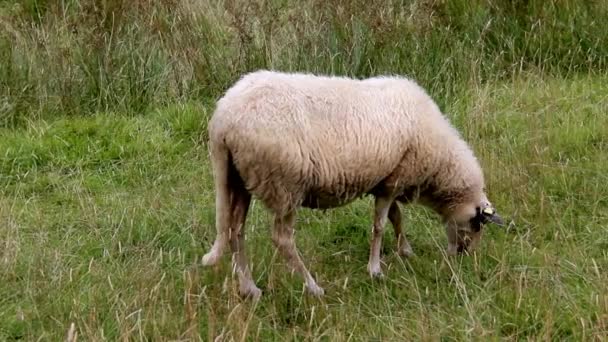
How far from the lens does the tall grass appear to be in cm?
691

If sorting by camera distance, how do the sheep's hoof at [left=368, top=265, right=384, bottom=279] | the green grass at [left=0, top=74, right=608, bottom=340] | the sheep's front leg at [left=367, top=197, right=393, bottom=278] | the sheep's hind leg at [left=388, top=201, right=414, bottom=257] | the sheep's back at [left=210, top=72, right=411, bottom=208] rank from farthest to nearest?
the sheep's hind leg at [left=388, top=201, right=414, bottom=257]
the sheep's front leg at [left=367, top=197, right=393, bottom=278]
the sheep's hoof at [left=368, top=265, right=384, bottom=279]
the sheep's back at [left=210, top=72, right=411, bottom=208]
the green grass at [left=0, top=74, right=608, bottom=340]

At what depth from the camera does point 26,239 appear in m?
4.85

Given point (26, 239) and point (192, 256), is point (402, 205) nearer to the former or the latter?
point (192, 256)

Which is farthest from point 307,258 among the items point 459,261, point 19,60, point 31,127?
point 19,60

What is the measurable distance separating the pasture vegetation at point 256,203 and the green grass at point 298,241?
0.02 m

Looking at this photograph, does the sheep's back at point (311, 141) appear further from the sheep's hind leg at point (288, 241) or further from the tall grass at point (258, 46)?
the tall grass at point (258, 46)

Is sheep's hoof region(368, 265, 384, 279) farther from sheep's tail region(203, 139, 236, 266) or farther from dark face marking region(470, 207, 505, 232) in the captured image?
sheep's tail region(203, 139, 236, 266)

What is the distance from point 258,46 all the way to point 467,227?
2.96 metres

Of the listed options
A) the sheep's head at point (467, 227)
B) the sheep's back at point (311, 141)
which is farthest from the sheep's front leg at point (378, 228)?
the sheep's head at point (467, 227)

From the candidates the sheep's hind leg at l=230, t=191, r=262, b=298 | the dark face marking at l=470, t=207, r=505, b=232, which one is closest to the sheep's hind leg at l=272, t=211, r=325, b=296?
the sheep's hind leg at l=230, t=191, r=262, b=298

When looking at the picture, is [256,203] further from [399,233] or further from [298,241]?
[399,233]

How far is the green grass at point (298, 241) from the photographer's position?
12.1 feet

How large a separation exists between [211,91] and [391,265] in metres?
3.07

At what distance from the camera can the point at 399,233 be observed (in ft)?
16.1
